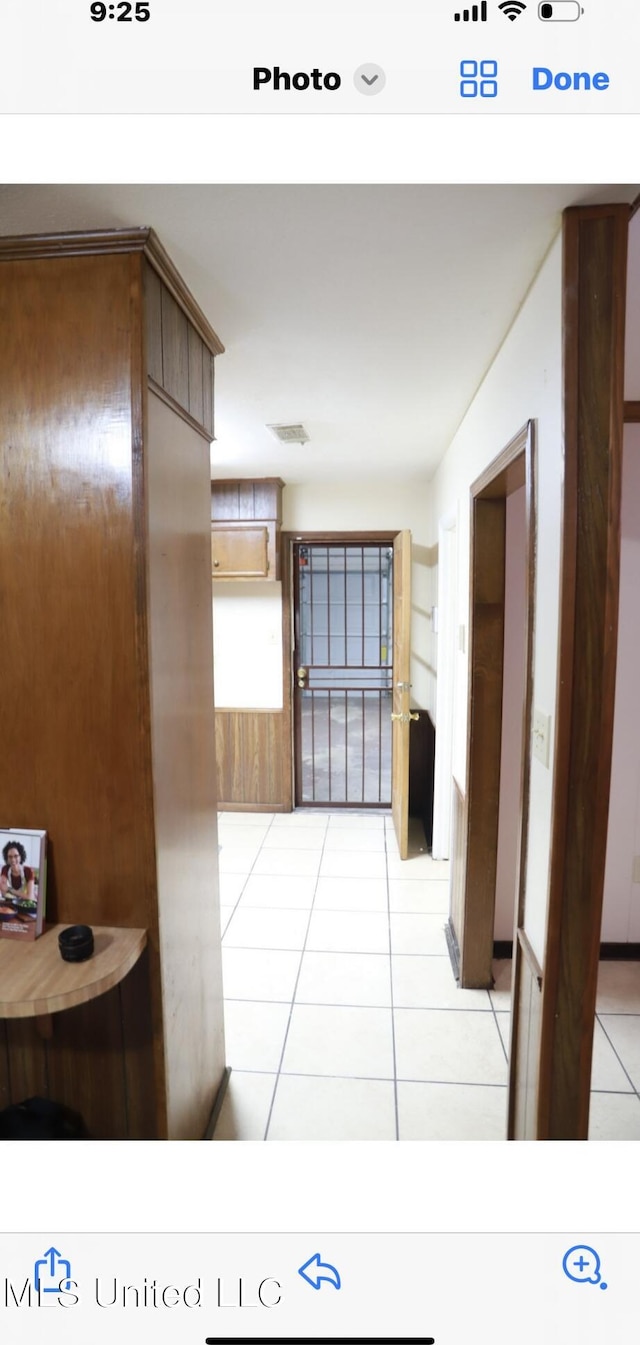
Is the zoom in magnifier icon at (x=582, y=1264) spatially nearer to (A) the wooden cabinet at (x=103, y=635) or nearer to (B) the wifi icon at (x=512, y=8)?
(A) the wooden cabinet at (x=103, y=635)

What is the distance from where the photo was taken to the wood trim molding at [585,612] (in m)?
1.07

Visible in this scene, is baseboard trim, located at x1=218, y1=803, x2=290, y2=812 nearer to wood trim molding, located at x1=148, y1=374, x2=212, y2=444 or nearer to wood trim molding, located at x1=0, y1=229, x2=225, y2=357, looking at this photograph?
wood trim molding, located at x1=148, y1=374, x2=212, y2=444

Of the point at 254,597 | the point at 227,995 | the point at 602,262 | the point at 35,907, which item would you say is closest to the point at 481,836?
the point at 227,995

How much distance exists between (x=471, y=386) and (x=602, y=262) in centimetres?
95

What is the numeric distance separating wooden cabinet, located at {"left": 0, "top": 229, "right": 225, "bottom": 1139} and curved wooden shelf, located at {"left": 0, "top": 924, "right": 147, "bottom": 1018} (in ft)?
0.11

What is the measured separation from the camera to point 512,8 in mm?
596

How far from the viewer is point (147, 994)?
1240 millimetres

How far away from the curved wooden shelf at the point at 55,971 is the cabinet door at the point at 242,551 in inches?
109

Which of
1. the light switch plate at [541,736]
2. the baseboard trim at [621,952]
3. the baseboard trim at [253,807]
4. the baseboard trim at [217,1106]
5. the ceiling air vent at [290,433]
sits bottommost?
the baseboard trim at [217,1106]

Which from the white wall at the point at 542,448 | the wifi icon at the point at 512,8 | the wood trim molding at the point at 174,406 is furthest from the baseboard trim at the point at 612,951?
Answer: the wifi icon at the point at 512,8

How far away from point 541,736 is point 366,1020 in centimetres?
133

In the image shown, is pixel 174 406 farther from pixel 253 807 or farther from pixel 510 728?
pixel 253 807

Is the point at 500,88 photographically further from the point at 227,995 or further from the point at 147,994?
the point at 227,995

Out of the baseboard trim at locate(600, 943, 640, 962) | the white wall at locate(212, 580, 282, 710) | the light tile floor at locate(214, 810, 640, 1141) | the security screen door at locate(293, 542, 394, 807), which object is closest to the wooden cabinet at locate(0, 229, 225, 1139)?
the light tile floor at locate(214, 810, 640, 1141)
